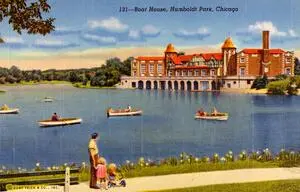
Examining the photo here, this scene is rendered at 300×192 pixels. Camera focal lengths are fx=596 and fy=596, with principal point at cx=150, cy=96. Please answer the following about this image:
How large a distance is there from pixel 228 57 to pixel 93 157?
98.0 inches

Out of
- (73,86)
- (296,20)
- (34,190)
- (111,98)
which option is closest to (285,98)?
(296,20)

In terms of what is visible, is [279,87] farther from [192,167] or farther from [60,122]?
[60,122]

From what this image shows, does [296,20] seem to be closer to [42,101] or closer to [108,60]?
[108,60]

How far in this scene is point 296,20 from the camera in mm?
8469

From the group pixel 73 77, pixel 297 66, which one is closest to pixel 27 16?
pixel 73 77

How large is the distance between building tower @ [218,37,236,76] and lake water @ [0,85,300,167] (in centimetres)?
37

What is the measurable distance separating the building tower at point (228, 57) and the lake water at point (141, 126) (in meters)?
0.37

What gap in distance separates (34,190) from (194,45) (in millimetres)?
2995

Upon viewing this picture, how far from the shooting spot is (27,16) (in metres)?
7.68

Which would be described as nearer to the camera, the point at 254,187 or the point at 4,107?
the point at 254,187

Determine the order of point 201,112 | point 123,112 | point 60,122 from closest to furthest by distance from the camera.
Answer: point 60,122, point 123,112, point 201,112

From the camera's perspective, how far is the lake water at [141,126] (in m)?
8.21

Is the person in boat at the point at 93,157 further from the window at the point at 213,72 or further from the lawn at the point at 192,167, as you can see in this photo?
the window at the point at 213,72

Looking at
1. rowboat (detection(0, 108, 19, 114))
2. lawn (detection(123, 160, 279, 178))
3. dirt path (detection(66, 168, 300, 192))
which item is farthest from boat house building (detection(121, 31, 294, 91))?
rowboat (detection(0, 108, 19, 114))
